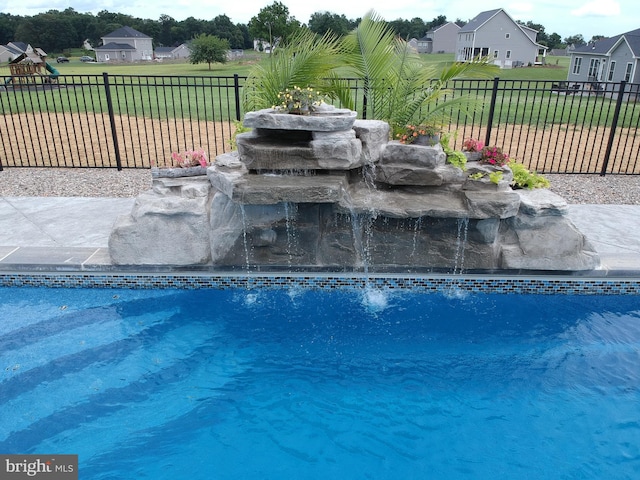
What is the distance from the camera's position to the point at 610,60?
28.6m

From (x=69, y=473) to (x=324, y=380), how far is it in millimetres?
2007

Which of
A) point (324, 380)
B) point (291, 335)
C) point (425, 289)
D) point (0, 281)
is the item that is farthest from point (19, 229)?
point (425, 289)

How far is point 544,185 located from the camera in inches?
224

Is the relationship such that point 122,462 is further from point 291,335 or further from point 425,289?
point 425,289

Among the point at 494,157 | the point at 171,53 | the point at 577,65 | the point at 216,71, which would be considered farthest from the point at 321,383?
the point at 171,53

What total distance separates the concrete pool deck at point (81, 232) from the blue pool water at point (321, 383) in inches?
13.7

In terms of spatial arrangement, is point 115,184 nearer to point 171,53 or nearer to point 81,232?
point 81,232

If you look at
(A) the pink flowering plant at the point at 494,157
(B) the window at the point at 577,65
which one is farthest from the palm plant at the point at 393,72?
(B) the window at the point at 577,65

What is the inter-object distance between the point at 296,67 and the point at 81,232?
3.44 m

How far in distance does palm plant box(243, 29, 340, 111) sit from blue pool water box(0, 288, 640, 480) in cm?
257

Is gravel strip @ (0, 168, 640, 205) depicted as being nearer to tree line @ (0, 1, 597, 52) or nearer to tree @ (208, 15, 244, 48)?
tree line @ (0, 1, 597, 52)

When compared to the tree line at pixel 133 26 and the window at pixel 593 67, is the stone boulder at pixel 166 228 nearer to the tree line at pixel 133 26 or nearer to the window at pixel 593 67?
the window at pixel 593 67

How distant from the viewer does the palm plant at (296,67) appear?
6152 mm

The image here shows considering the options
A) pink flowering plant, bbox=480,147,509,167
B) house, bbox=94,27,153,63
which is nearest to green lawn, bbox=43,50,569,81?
house, bbox=94,27,153,63
